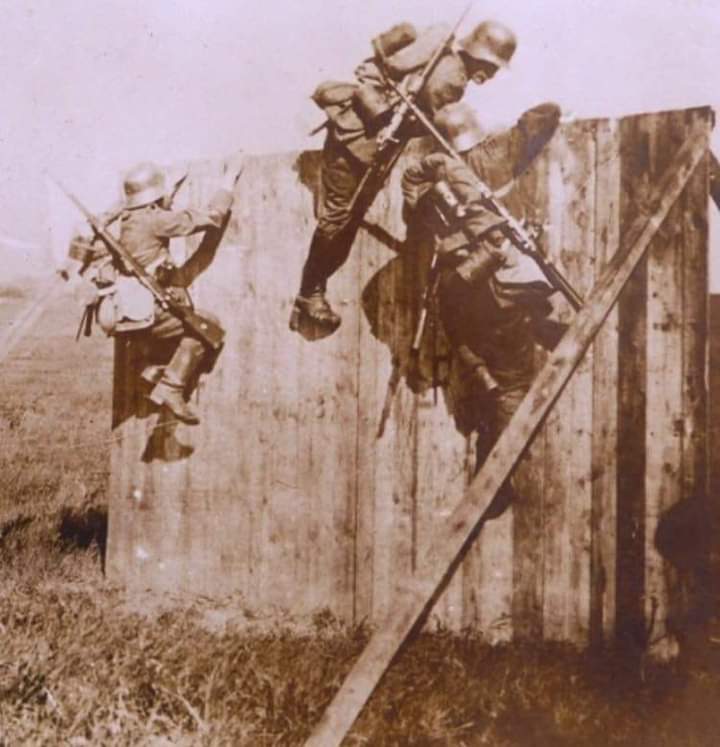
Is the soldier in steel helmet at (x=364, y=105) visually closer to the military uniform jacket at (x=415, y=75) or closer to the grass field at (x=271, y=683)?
the military uniform jacket at (x=415, y=75)

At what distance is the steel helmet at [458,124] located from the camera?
12.7 feet

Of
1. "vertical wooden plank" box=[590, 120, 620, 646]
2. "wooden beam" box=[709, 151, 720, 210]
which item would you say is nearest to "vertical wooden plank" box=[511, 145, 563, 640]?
"vertical wooden plank" box=[590, 120, 620, 646]

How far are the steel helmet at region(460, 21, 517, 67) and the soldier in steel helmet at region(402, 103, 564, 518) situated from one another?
245 millimetres

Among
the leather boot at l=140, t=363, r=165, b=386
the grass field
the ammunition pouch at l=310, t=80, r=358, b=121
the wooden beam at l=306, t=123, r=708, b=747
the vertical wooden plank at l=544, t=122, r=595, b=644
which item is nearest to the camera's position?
the wooden beam at l=306, t=123, r=708, b=747

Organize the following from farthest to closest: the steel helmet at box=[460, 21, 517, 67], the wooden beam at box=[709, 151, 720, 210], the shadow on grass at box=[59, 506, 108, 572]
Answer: the shadow on grass at box=[59, 506, 108, 572] → the wooden beam at box=[709, 151, 720, 210] → the steel helmet at box=[460, 21, 517, 67]

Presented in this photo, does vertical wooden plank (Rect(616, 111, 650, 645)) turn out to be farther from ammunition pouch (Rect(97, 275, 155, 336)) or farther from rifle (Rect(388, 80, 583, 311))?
ammunition pouch (Rect(97, 275, 155, 336))

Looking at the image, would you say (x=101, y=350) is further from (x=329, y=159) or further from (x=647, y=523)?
(x=647, y=523)

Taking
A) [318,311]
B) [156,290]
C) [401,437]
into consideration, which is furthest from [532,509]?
[156,290]

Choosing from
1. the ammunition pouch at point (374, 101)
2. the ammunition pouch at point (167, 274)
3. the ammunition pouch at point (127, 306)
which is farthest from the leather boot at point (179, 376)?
the ammunition pouch at point (374, 101)

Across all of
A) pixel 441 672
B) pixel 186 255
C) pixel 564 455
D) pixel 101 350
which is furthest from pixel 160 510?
pixel 101 350

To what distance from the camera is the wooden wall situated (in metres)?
3.79

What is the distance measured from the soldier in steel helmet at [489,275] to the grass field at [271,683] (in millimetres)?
898

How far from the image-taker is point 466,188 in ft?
12.3

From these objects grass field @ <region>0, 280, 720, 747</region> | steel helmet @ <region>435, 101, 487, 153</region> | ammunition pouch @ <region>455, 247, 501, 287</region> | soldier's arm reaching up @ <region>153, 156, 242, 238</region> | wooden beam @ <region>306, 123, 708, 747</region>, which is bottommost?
grass field @ <region>0, 280, 720, 747</region>
